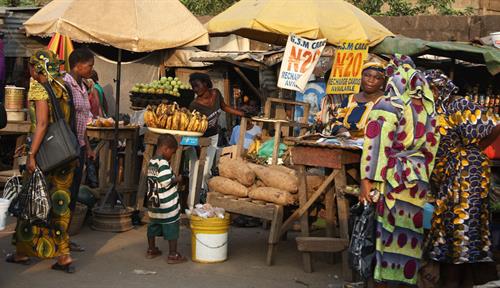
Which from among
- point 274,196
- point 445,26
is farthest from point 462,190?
point 445,26

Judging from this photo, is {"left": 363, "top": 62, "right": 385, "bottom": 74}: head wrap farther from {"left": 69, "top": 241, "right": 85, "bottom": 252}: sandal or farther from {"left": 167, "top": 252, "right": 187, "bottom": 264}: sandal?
{"left": 69, "top": 241, "right": 85, "bottom": 252}: sandal

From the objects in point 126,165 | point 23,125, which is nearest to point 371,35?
point 126,165

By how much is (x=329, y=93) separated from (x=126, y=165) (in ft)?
9.24

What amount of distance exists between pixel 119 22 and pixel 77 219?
2395mm

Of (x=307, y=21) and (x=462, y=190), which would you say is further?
(x=307, y=21)

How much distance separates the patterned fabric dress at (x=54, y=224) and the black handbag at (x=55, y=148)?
21 centimetres

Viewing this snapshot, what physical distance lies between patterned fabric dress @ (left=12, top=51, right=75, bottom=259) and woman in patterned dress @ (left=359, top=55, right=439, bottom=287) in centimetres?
272

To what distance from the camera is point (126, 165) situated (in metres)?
9.24

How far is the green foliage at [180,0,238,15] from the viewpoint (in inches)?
676

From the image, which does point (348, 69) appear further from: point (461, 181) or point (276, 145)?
point (461, 181)

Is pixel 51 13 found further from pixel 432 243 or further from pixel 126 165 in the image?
pixel 432 243

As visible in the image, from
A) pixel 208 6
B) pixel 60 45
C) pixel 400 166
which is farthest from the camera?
pixel 208 6

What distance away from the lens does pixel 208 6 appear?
17.3m

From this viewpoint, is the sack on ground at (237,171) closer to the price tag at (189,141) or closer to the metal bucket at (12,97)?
the price tag at (189,141)
